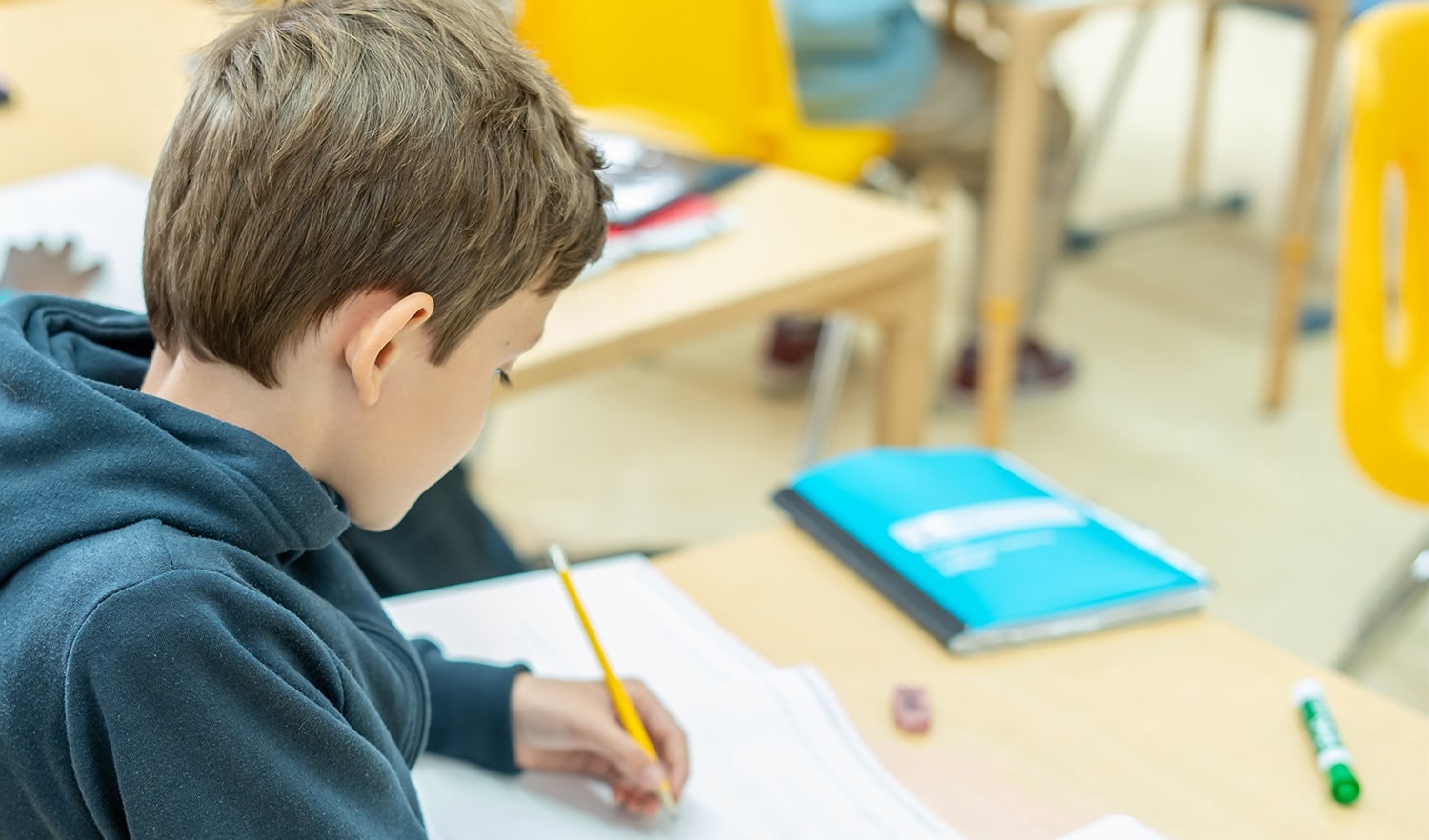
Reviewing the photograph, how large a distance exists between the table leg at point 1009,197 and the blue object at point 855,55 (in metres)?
0.24

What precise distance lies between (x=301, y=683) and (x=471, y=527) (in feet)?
2.13

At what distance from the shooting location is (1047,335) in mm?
2852

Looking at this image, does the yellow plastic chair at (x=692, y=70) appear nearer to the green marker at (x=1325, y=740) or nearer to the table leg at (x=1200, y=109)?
the green marker at (x=1325, y=740)

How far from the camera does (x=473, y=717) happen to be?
772mm

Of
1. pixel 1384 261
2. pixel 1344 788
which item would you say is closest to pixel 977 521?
pixel 1344 788

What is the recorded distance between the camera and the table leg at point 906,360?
1.40m

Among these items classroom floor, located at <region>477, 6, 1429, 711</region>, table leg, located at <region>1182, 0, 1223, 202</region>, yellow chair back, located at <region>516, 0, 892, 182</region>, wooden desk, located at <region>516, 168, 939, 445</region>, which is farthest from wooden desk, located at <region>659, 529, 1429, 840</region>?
table leg, located at <region>1182, 0, 1223, 202</region>

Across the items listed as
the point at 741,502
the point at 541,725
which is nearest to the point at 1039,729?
the point at 541,725

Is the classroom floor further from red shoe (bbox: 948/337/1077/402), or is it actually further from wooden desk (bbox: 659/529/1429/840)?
wooden desk (bbox: 659/529/1429/840)

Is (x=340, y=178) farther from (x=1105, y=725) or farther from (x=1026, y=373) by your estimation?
(x=1026, y=373)

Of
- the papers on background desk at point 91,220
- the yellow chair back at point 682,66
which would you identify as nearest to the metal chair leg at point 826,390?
the yellow chair back at point 682,66

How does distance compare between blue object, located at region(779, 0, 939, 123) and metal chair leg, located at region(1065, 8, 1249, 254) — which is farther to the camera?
metal chair leg, located at region(1065, 8, 1249, 254)

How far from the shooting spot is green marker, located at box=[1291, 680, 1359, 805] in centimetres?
71

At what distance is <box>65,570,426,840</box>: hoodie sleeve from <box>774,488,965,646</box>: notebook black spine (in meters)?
0.39
